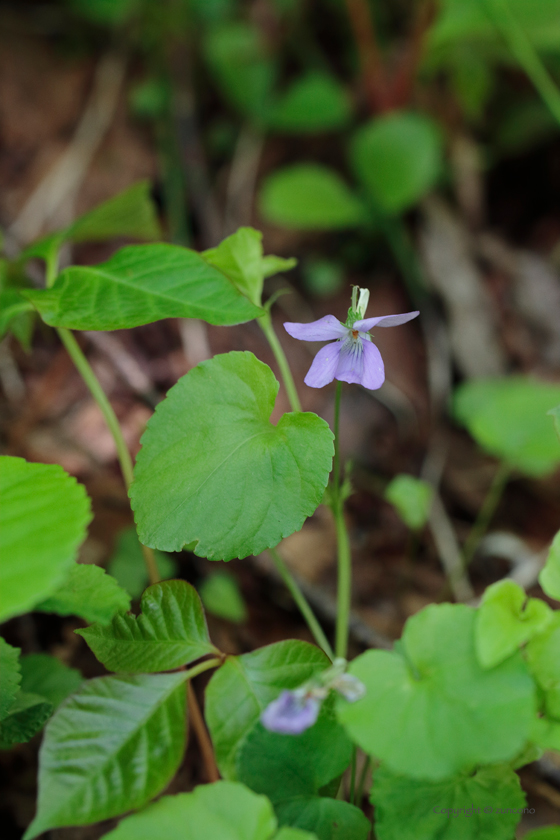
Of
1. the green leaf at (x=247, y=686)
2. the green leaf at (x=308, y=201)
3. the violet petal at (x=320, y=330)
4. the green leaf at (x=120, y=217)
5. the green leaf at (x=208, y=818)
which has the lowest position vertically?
the green leaf at (x=208, y=818)

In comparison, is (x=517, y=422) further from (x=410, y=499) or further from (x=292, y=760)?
(x=292, y=760)

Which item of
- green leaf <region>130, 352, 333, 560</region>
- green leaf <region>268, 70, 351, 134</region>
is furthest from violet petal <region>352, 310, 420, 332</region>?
green leaf <region>268, 70, 351, 134</region>

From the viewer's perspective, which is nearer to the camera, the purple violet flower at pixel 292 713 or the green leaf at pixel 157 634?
the purple violet flower at pixel 292 713

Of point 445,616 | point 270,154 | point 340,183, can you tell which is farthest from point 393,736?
point 270,154

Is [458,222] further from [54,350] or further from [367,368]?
[367,368]

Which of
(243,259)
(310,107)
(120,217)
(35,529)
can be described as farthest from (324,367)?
(310,107)

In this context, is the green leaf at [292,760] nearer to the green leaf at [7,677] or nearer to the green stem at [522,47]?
the green leaf at [7,677]

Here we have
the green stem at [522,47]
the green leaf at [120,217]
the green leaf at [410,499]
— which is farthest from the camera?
the green stem at [522,47]

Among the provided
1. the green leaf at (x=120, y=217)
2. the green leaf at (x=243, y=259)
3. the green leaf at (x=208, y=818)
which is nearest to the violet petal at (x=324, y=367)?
the green leaf at (x=243, y=259)
